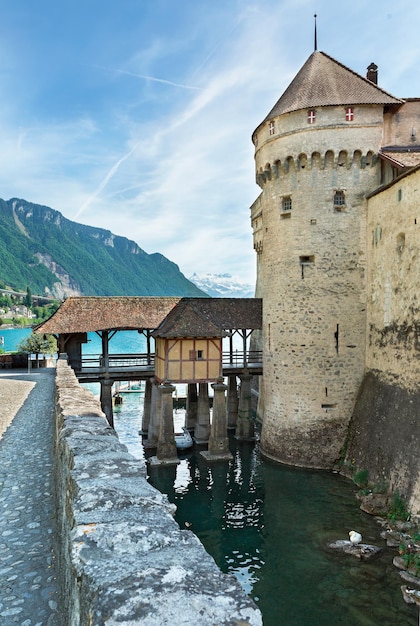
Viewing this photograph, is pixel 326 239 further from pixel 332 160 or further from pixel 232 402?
pixel 232 402

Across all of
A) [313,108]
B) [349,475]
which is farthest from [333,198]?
[349,475]

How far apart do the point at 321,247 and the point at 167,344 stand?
23.8ft

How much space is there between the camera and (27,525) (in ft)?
15.8

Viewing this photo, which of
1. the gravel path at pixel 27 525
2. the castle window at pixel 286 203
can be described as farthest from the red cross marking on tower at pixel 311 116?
the gravel path at pixel 27 525

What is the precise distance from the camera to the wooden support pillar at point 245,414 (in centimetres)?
2283

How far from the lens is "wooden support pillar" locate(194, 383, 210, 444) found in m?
22.0

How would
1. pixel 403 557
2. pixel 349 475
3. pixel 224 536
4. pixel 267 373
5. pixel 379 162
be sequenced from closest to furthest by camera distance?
pixel 403 557 < pixel 224 536 < pixel 349 475 < pixel 379 162 < pixel 267 373

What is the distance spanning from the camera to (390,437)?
15477 mm

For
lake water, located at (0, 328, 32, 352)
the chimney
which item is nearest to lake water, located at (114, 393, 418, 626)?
the chimney

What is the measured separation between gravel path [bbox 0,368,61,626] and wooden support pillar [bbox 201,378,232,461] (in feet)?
35.3

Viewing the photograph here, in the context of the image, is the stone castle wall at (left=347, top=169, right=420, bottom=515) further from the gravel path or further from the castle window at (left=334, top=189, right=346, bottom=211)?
the gravel path

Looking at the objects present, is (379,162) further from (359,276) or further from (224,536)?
(224,536)

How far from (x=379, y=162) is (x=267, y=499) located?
1303cm

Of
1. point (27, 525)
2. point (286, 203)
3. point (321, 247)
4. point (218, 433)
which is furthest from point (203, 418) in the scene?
point (27, 525)
